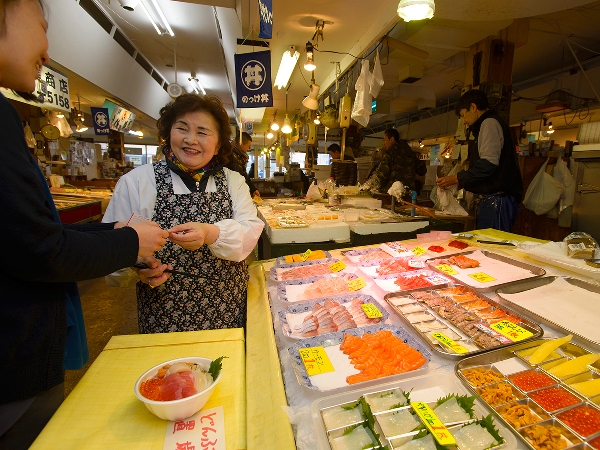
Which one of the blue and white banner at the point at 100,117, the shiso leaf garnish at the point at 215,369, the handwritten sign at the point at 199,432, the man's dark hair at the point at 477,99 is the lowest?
the handwritten sign at the point at 199,432

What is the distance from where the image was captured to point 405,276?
2.29 metres

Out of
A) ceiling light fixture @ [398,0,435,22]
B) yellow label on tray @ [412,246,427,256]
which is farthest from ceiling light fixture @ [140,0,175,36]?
yellow label on tray @ [412,246,427,256]

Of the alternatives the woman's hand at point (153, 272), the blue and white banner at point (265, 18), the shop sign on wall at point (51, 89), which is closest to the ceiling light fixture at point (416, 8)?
the blue and white banner at point (265, 18)

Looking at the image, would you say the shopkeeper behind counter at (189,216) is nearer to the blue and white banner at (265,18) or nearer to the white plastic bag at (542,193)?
the blue and white banner at (265,18)

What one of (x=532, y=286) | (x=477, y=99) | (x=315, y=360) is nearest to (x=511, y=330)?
(x=532, y=286)

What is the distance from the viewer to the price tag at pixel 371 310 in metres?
1.75

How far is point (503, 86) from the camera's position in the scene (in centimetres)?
510

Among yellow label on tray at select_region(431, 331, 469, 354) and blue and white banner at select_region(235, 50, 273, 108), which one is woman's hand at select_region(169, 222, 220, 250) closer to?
yellow label on tray at select_region(431, 331, 469, 354)

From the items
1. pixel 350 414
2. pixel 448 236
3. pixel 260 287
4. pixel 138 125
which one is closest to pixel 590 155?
pixel 448 236

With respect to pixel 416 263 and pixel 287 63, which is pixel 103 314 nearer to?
pixel 416 263

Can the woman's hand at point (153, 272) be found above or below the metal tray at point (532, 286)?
above

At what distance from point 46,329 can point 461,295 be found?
2089mm

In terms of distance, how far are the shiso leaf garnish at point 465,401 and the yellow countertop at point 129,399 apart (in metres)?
0.72

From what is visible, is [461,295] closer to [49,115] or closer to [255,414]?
[255,414]
